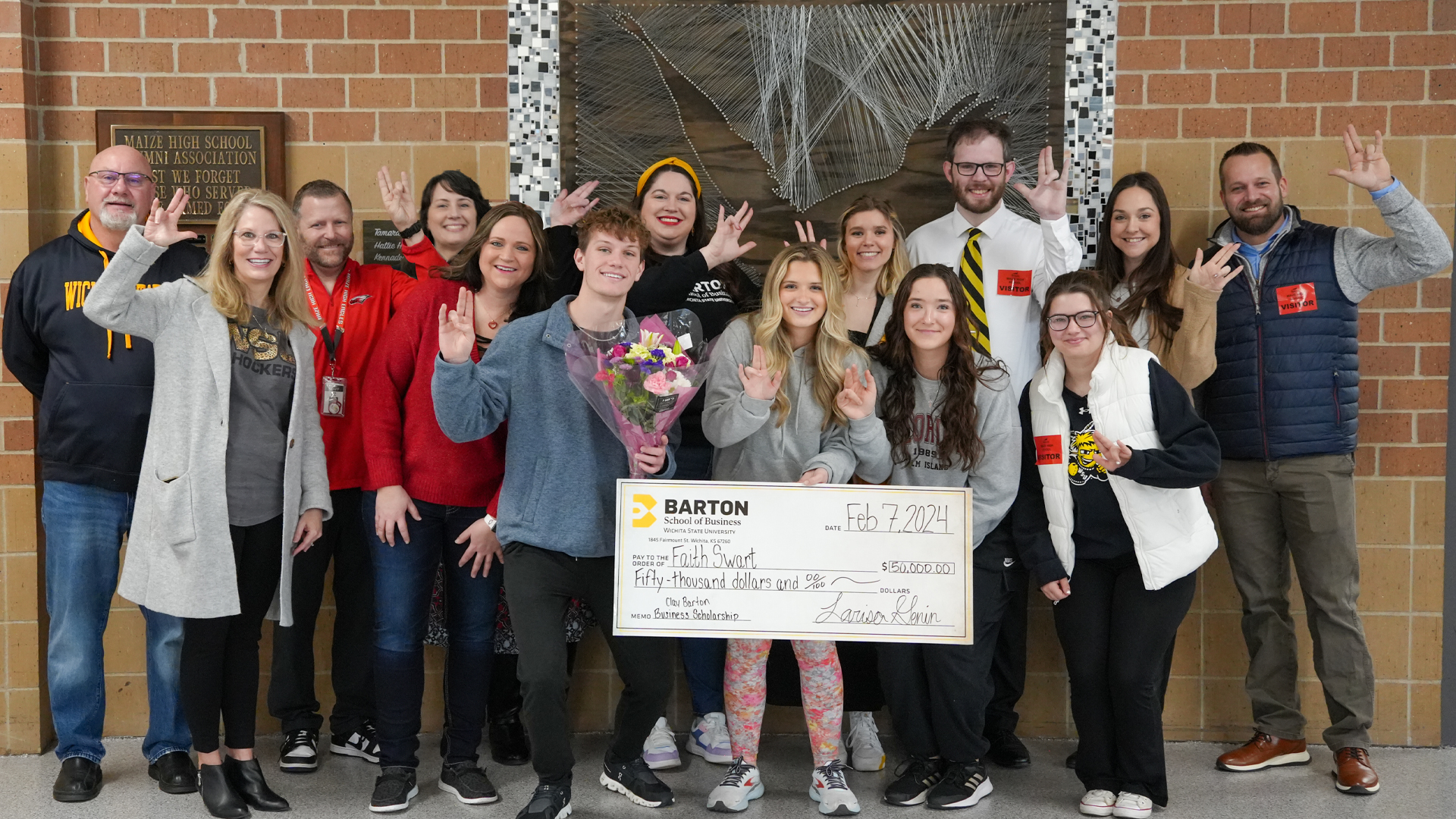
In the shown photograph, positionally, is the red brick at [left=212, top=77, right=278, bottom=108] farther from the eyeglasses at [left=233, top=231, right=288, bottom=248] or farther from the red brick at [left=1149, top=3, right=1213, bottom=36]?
the red brick at [left=1149, top=3, right=1213, bottom=36]

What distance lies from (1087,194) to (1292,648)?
180cm

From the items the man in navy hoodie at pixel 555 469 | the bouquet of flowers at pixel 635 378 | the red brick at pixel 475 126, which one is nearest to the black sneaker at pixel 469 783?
the man in navy hoodie at pixel 555 469

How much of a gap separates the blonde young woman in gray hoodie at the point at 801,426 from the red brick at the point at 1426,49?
2440 millimetres

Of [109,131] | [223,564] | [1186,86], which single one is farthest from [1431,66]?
[109,131]

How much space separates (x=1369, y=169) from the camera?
355 centimetres

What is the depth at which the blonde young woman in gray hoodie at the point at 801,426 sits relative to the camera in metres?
3.18

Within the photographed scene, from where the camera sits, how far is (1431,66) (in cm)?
395

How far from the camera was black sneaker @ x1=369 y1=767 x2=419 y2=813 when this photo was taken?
328 centimetres

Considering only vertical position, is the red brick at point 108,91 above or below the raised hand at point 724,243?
above

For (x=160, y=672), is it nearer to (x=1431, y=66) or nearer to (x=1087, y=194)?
(x=1087, y=194)

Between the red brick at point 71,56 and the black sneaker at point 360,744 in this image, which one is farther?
the red brick at point 71,56

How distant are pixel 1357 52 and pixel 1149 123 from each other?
0.79 metres

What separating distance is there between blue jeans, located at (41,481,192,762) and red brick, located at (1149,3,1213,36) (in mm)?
4008

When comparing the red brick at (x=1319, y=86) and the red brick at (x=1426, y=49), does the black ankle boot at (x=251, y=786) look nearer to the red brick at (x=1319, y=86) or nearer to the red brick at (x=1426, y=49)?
the red brick at (x=1319, y=86)
